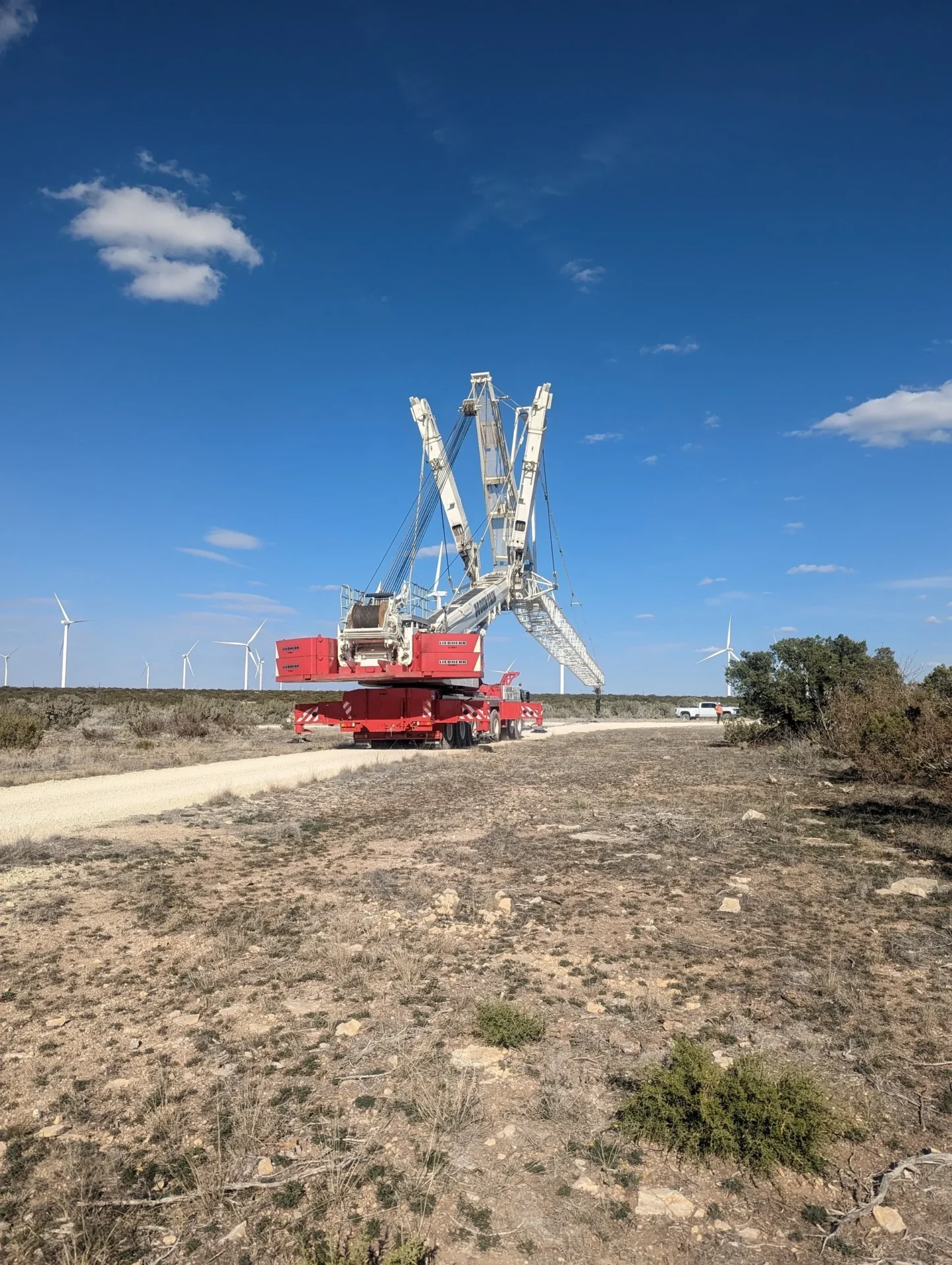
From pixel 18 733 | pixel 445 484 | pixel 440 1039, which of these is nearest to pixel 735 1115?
Answer: pixel 440 1039

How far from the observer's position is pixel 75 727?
37.7m

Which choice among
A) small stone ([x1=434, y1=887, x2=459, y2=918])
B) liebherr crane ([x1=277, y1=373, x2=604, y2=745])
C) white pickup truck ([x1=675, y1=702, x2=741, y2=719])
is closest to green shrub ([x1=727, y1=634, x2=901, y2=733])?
liebherr crane ([x1=277, y1=373, x2=604, y2=745])

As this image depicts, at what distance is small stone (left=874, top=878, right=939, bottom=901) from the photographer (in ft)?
27.7

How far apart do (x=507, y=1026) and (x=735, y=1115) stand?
1517mm

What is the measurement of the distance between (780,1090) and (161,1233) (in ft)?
10.0

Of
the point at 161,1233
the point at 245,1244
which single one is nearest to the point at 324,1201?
the point at 245,1244

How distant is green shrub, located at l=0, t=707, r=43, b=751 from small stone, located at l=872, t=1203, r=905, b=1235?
85.7ft

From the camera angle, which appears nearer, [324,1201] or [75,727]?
[324,1201]

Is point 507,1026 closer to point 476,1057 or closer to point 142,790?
point 476,1057

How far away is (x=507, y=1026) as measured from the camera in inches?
196

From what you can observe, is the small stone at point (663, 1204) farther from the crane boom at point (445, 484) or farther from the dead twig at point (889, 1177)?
the crane boom at point (445, 484)

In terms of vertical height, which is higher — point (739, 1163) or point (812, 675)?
point (812, 675)

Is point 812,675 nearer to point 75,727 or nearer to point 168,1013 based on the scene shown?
point 168,1013

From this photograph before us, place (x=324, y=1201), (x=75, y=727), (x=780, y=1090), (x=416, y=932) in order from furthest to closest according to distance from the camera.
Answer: (x=75, y=727)
(x=416, y=932)
(x=780, y=1090)
(x=324, y=1201)
